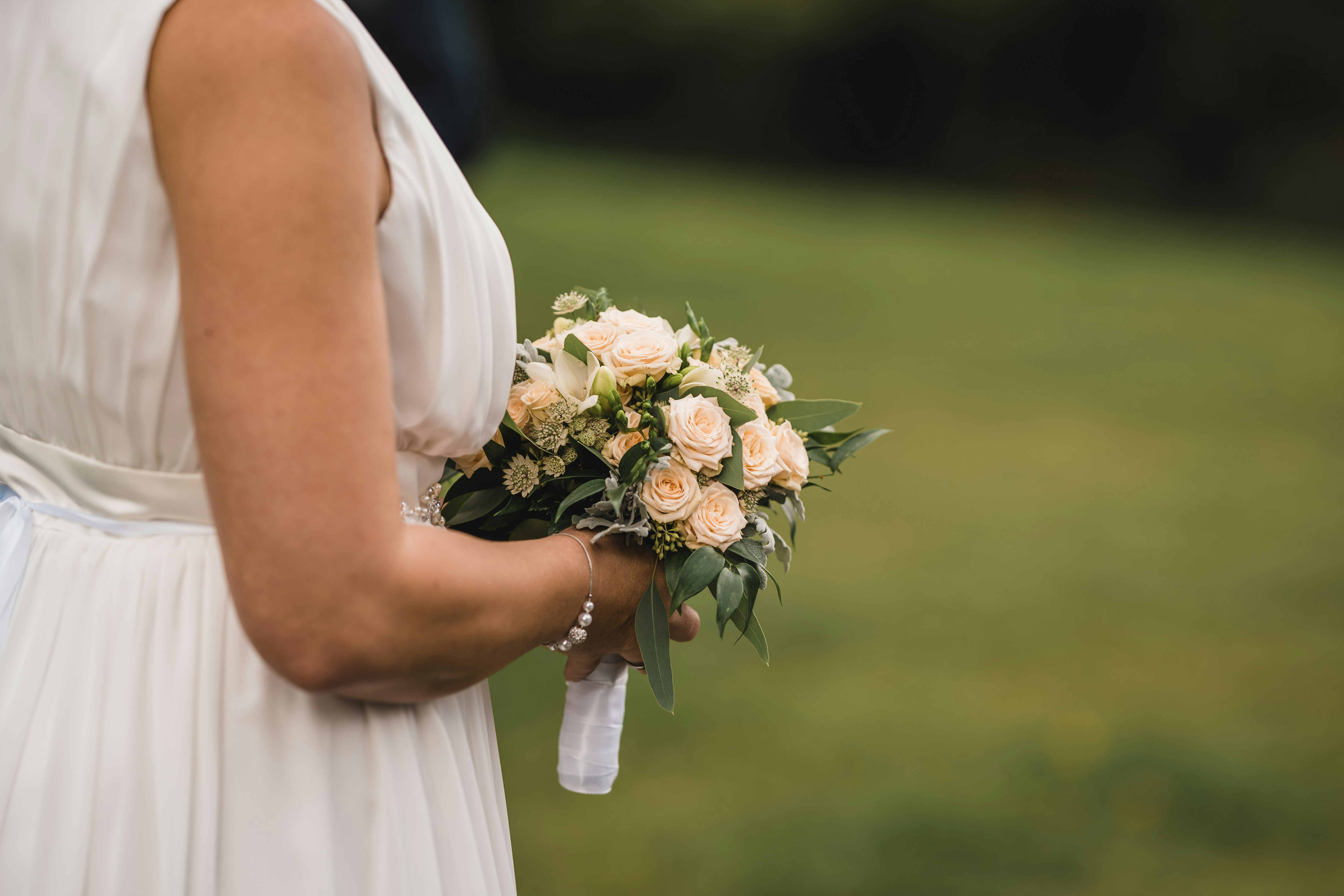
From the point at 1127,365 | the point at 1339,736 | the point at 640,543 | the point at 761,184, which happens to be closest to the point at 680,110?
the point at 761,184

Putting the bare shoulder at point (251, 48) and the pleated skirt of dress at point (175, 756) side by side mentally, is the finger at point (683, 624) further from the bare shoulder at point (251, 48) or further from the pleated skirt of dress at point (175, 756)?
the bare shoulder at point (251, 48)

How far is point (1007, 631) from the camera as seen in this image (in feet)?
20.9

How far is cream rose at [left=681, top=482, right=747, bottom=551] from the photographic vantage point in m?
1.46

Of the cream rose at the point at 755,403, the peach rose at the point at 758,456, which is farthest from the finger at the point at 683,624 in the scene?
the cream rose at the point at 755,403

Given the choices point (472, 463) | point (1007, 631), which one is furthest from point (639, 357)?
point (1007, 631)

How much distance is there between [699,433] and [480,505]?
34cm

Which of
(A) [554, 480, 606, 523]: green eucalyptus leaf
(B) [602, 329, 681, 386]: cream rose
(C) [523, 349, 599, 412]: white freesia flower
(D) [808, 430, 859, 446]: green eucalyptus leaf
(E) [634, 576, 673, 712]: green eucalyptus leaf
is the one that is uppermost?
(B) [602, 329, 681, 386]: cream rose

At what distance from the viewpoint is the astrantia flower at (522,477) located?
150 centimetres

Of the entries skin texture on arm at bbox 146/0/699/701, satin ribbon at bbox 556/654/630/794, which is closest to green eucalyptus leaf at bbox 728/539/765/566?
satin ribbon at bbox 556/654/630/794

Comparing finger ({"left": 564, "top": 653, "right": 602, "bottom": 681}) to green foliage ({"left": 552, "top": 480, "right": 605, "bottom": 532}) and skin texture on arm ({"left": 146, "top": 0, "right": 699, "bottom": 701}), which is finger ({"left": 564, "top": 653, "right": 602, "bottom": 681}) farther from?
skin texture on arm ({"left": 146, "top": 0, "right": 699, "bottom": 701})

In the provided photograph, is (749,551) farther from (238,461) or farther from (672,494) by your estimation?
(238,461)

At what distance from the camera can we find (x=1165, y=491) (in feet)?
29.7

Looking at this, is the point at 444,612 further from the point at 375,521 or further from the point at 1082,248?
the point at 1082,248

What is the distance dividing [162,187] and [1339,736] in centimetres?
595
